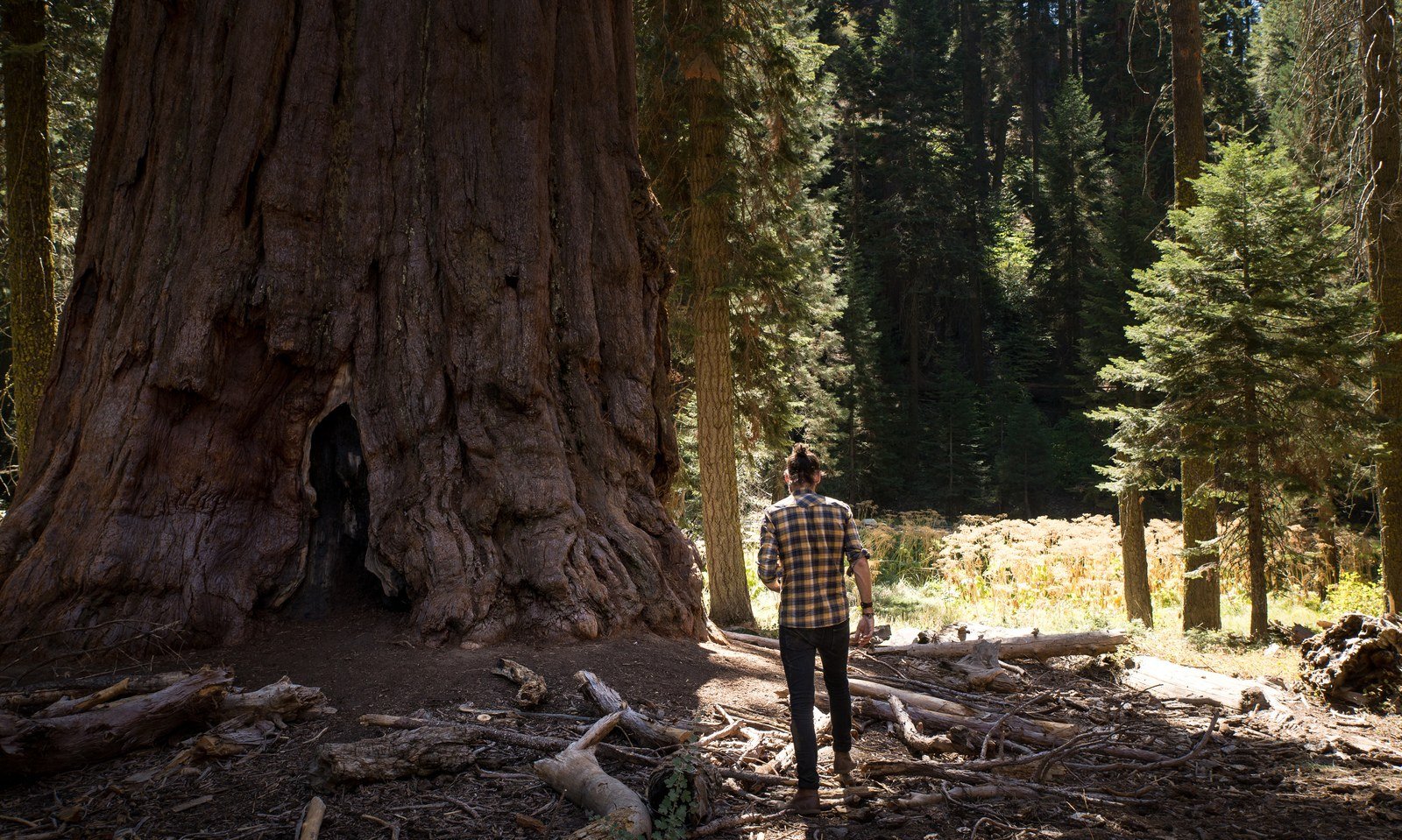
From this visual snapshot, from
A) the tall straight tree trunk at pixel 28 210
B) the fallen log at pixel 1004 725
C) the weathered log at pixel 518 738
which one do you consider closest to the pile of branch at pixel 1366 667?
the fallen log at pixel 1004 725

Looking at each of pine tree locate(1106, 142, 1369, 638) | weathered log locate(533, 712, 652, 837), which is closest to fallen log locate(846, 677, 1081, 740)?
weathered log locate(533, 712, 652, 837)

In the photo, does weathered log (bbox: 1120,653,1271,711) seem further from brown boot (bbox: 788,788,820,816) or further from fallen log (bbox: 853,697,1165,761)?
brown boot (bbox: 788,788,820,816)

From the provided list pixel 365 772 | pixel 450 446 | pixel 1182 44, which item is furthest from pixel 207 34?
pixel 1182 44

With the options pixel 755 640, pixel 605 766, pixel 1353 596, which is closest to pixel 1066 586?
pixel 1353 596

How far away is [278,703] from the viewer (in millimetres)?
4738

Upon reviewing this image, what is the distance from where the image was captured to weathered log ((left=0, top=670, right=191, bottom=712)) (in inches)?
173

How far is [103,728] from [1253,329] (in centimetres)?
1059

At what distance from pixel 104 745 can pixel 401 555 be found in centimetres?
220

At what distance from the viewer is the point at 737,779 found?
471 cm

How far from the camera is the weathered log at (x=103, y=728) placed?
4035 millimetres

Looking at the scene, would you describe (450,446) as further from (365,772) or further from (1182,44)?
(1182,44)

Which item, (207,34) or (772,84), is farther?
(772,84)

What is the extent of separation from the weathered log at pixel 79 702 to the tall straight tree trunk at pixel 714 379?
27.2 ft

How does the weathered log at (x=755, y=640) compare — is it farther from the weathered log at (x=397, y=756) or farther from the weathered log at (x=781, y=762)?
the weathered log at (x=397, y=756)
